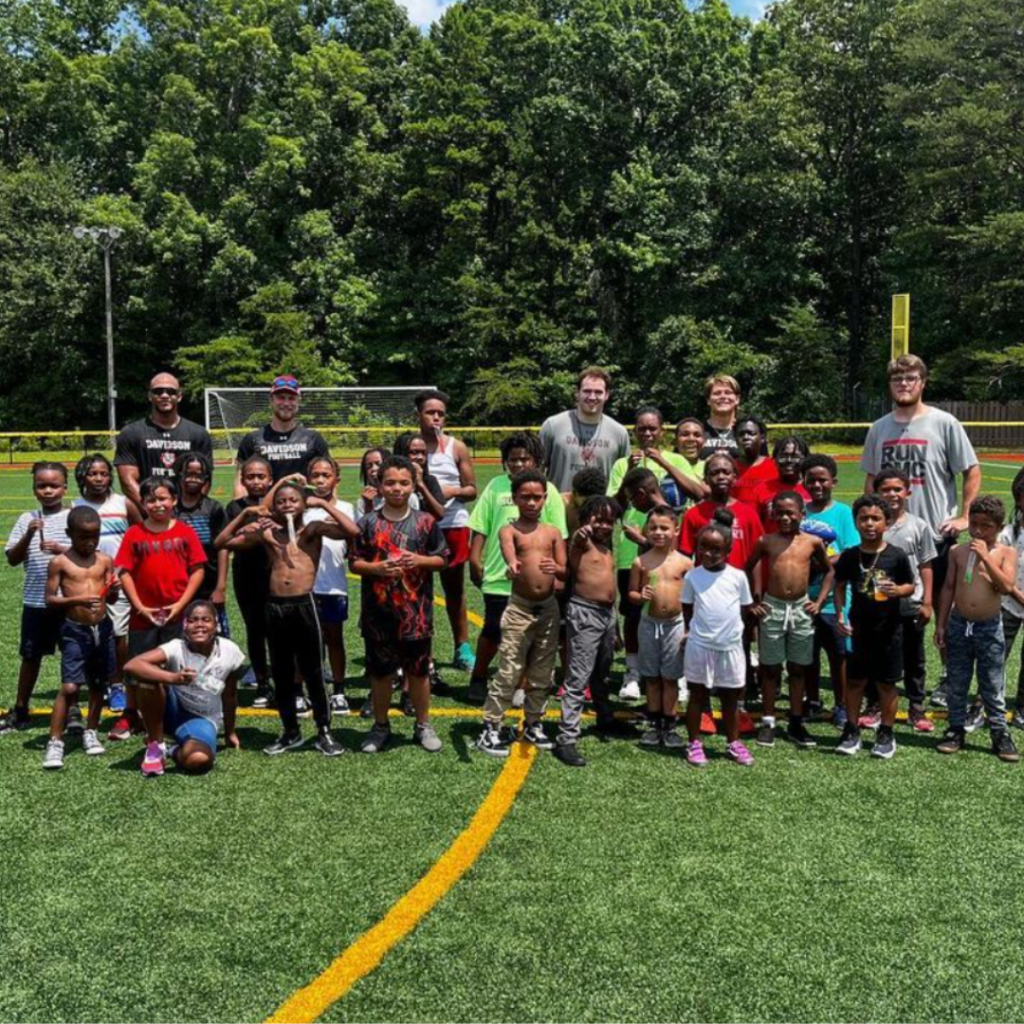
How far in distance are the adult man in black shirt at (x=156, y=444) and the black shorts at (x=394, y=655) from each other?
1.93 m

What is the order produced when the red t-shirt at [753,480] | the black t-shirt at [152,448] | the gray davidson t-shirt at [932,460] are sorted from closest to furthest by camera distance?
the gray davidson t-shirt at [932,460]
the red t-shirt at [753,480]
the black t-shirt at [152,448]

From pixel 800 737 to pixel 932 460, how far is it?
6.11 ft

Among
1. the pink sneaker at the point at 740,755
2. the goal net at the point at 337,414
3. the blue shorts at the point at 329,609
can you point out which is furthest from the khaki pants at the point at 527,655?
the goal net at the point at 337,414

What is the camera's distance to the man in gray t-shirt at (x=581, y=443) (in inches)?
258

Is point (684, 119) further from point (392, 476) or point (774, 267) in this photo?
point (392, 476)

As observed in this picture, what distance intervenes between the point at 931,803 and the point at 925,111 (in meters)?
39.1

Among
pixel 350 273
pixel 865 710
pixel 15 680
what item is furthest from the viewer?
pixel 350 273

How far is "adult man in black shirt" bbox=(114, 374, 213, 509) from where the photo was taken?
648cm

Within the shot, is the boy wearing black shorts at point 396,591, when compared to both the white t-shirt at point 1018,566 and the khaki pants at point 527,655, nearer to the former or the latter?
the khaki pants at point 527,655

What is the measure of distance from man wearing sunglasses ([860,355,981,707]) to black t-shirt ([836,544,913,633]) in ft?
1.74

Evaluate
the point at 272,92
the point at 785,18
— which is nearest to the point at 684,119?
the point at 785,18

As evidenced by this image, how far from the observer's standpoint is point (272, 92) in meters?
46.8

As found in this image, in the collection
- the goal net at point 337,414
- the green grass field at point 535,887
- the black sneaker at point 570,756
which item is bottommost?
the green grass field at point 535,887

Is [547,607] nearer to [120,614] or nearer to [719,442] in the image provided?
[719,442]
